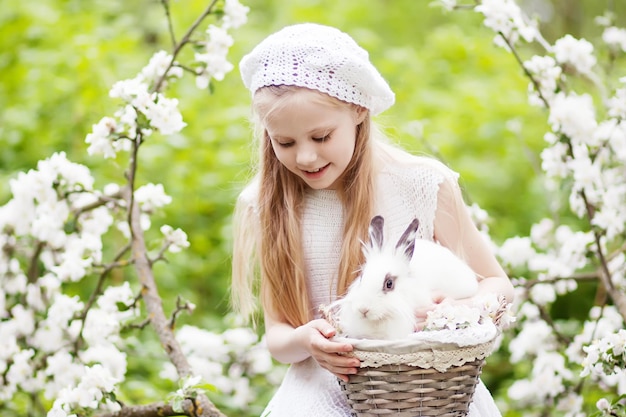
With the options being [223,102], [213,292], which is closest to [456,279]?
[213,292]

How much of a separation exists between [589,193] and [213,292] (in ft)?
8.44

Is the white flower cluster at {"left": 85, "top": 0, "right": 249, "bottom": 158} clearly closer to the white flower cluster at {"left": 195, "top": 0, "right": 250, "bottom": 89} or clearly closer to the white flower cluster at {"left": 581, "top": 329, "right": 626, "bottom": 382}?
the white flower cluster at {"left": 195, "top": 0, "right": 250, "bottom": 89}

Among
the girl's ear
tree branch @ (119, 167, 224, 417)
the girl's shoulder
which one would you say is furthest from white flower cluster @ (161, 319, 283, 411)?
the girl's ear

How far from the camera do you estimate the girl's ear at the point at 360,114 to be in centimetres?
251

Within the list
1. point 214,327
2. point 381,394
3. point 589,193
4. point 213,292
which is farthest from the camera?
point 213,292

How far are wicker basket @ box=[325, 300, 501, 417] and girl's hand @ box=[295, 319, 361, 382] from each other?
0.07 feet

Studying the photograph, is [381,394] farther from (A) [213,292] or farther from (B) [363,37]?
(B) [363,37]

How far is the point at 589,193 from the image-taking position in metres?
2.96

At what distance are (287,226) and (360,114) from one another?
1.34 ft

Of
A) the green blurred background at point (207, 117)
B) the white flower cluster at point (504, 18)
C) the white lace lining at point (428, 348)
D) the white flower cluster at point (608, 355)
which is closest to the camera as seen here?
the white lace lining at point (428, 348)

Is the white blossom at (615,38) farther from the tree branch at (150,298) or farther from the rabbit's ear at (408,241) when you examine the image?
the tree branch at (150,298)

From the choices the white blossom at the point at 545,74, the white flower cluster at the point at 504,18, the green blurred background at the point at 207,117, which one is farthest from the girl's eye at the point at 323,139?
the green blurred background at the point at 207,117

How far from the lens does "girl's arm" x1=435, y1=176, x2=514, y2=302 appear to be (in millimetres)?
2564

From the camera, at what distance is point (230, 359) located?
3.84 meters
